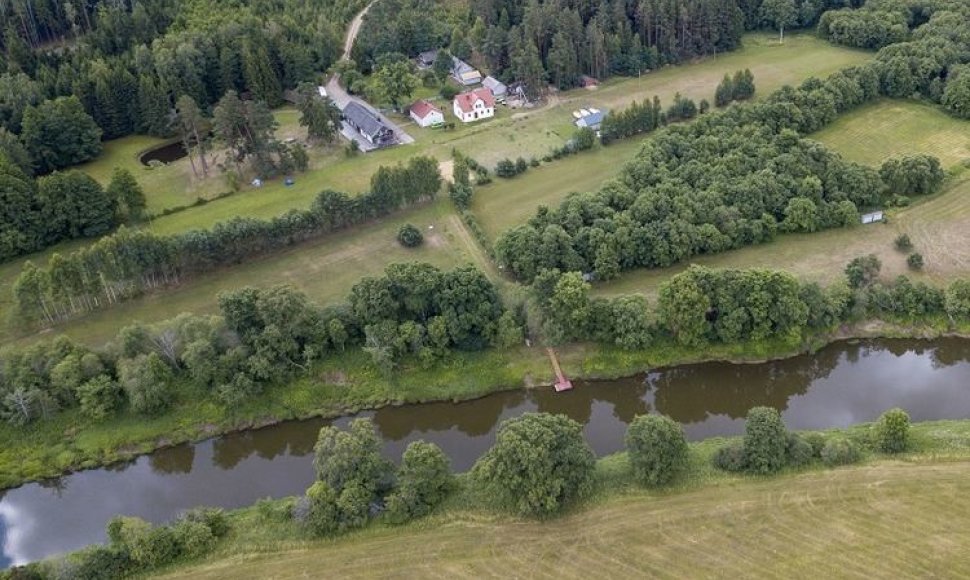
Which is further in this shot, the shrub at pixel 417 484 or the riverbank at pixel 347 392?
the riverbank at pixel 347 392

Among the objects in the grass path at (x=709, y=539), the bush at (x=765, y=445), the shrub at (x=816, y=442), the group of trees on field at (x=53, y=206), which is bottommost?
the grass path at (x=709, y=539)

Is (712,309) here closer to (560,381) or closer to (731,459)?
(560,381)

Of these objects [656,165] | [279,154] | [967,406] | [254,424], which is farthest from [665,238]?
[279,154]

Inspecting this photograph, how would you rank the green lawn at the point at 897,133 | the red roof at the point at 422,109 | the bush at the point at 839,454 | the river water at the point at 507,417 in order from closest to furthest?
the bush at the point at 839,454, the river water at the point at 507,417, the green lawn at the point at 897,133, the red roof at the point at 422,109

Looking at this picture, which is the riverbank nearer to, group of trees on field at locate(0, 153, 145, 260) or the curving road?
group of trees on field at locate(0, 153, 145, 260)

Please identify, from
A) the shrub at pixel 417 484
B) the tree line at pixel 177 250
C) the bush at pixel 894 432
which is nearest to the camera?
the shrub at pixel 417 484

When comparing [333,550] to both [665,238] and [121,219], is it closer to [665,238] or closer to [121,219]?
[665,238]

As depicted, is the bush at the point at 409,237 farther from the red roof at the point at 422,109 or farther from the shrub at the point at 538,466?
the shrub at the point at 538,466

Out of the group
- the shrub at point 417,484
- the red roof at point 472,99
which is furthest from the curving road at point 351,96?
the shrub at point 417,484
